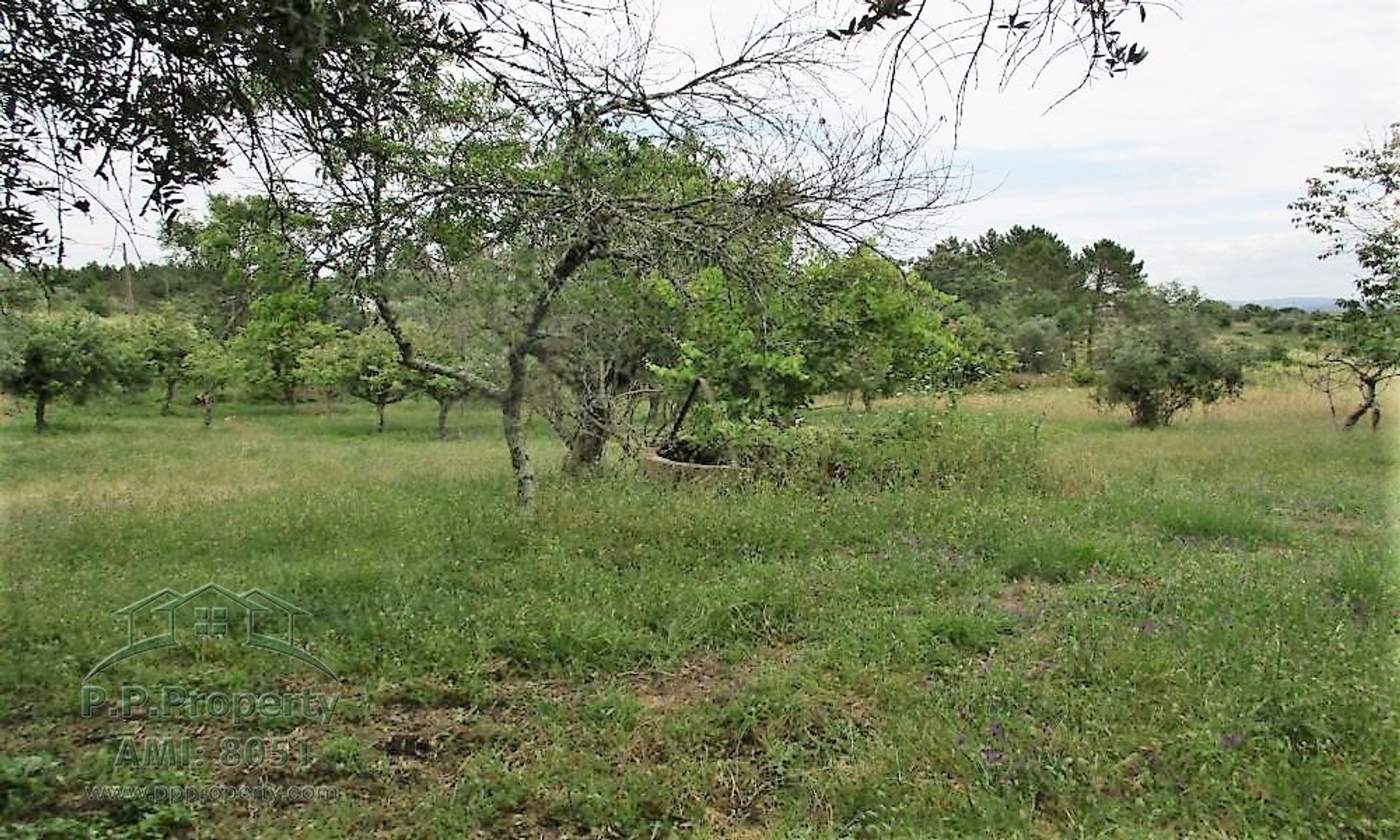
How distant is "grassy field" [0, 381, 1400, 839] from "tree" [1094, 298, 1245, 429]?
7.55 meters

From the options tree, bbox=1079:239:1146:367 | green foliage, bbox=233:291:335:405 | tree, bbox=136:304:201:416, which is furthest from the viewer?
tree, bbox=1079:239:1146:367

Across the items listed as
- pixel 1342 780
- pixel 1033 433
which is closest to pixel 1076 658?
pixel 1342 780

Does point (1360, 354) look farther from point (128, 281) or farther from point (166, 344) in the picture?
point (166, 344)

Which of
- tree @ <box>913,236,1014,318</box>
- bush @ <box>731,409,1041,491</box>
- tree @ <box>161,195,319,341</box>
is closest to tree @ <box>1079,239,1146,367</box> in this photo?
tree @ <box>913,236,1014,318</box>

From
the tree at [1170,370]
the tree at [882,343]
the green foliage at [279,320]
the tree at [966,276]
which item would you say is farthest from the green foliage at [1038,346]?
the green foliage at [279,320]

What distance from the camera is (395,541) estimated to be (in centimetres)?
547

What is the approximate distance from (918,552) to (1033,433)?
3.18 metres

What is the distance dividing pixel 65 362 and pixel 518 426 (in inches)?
542

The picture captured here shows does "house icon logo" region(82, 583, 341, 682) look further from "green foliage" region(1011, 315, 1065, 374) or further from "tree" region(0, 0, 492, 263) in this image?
"green foliage" region(1011, 315, 1065, 374)

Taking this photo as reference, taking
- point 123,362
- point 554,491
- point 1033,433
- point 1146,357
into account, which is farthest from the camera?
point 123,362

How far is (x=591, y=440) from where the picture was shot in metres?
8.84

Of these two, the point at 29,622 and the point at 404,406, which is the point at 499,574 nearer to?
the point at 29,622

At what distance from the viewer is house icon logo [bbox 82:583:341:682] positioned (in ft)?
12.2

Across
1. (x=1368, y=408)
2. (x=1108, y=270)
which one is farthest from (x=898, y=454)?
(x=1108, y=270)
